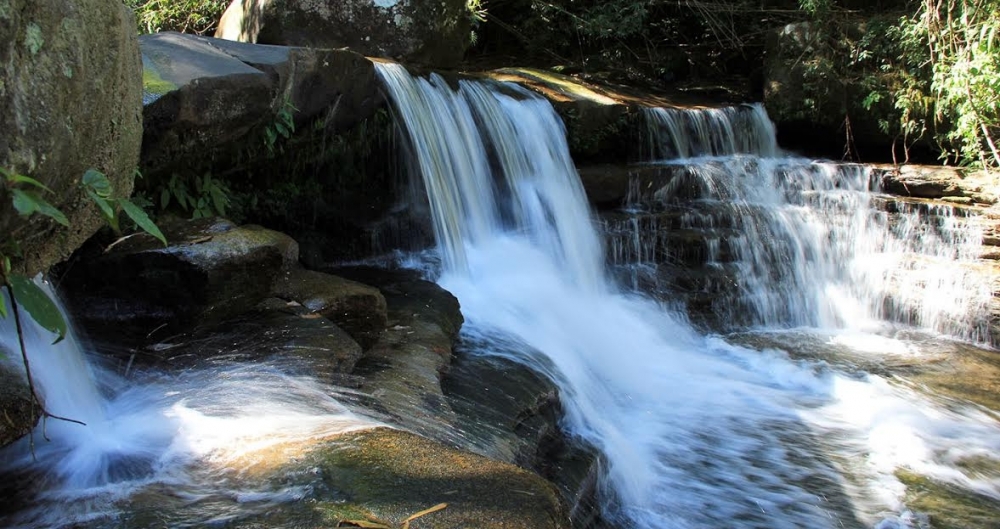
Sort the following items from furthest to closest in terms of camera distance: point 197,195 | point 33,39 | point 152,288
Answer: point 197,195 → point 152,288 → point 33,39

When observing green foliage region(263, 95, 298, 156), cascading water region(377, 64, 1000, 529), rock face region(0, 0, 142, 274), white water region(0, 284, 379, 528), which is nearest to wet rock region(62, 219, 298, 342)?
white water region(0, 284, 379, 528)

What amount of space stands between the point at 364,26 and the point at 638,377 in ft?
17.0

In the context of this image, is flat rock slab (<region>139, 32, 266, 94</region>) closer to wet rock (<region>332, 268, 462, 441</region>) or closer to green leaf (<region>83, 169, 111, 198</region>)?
wet rock (<region>332, 268, 462, 441</region>)

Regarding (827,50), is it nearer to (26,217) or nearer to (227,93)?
(227,93)

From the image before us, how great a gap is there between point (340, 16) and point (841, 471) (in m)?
6.68

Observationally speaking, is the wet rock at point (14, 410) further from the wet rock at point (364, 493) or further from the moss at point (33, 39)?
the moss at point (33, 39)

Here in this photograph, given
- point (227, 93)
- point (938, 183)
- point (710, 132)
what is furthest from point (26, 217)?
point (938, 183)

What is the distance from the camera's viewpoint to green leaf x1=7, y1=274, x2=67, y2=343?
2.16 metres

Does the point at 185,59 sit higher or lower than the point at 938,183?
higher

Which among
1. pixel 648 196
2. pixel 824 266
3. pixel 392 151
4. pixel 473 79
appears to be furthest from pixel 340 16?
pixel 824 266

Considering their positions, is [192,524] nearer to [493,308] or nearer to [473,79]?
[493,308]

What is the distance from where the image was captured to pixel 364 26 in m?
8.59

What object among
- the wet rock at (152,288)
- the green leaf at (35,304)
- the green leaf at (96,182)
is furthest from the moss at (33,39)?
the wet rock at (152,288)

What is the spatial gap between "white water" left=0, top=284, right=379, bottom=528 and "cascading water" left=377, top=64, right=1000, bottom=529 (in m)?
1.79
